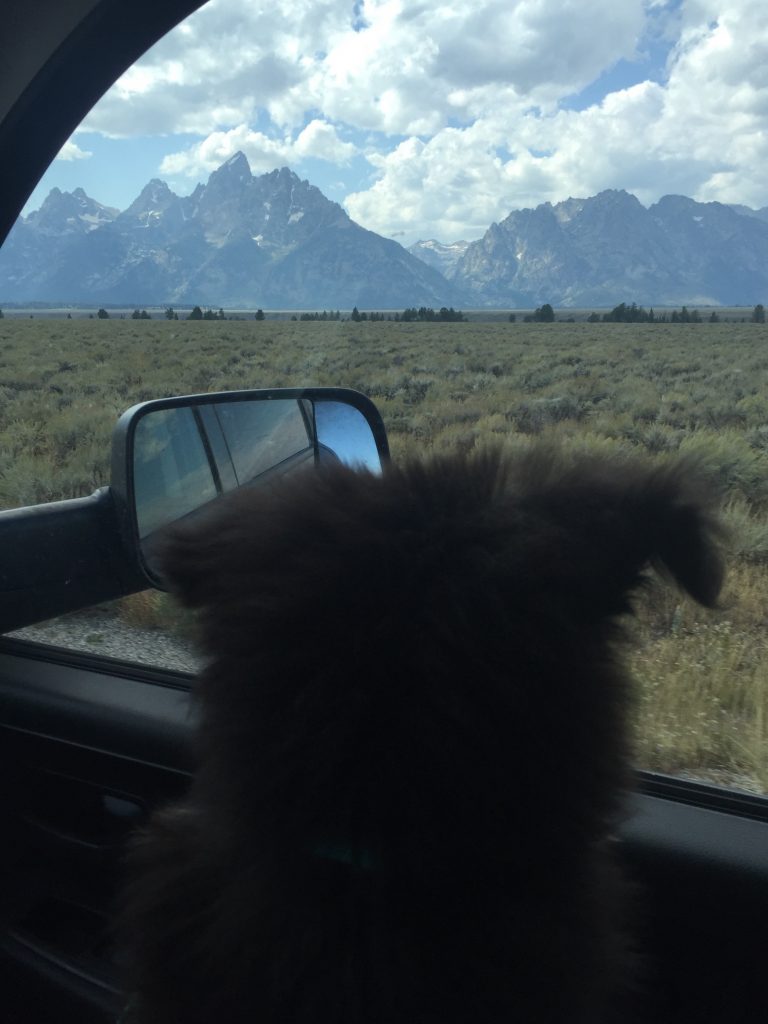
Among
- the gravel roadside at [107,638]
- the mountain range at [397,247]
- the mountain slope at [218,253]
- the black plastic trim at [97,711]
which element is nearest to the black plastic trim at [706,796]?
the black plastic trim at [97,711]

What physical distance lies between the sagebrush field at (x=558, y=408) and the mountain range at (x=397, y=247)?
0.53 m

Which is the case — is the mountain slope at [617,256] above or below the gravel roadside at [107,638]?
above

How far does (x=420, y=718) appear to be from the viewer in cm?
106

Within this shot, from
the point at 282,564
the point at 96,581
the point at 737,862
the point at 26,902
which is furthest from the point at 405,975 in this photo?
the point at 26,902

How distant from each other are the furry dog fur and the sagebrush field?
167 mm

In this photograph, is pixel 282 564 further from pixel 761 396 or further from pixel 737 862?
pixel 761 396

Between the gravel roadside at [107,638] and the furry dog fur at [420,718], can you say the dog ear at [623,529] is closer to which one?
the furry dog fur at [420,718]

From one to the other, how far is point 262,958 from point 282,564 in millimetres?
501

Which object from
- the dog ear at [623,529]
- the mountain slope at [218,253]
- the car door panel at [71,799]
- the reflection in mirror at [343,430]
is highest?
the mountain slope at [218,253]

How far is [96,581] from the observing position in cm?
255

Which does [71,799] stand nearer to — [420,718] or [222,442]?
[222,442]

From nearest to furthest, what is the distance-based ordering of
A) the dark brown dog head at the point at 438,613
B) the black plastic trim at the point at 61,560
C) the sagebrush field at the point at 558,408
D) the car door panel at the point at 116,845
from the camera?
the dark brown dog head at the point at 438,613 → the car door panel at the point at 116,845 → the sagebrush field at the point at 558,408 → the black plastic trim at the point at 61,560

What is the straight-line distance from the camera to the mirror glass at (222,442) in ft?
8.74

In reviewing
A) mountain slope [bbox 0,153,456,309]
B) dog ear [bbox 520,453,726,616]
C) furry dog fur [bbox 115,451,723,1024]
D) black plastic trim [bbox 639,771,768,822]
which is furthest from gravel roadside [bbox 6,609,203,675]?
dog ear [bbox 520,453,726,616]
